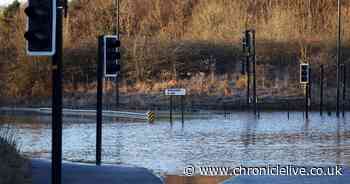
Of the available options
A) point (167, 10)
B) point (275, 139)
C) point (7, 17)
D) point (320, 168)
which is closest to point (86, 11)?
point (167, 10)

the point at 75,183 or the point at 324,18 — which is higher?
the point at 324,18

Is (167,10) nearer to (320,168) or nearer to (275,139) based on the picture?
(275,139)

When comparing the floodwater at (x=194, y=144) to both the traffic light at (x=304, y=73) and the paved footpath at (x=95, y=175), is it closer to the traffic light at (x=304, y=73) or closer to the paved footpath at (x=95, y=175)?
the paved footpath at (x=95, y=175)

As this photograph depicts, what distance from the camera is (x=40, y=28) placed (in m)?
12.4

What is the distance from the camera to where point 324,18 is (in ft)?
309

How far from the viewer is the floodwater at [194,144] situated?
22578mm

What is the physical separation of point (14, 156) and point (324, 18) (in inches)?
3147

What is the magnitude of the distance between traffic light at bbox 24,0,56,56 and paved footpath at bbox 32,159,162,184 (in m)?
4.56

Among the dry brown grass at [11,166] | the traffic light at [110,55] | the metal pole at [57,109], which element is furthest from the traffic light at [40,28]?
the traffic light at [110,55]

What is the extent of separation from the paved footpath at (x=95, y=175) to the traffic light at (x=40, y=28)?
456 centimetres

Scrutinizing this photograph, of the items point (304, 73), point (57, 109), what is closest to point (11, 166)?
point (57, 109)

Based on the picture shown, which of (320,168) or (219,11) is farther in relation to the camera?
(219,11)

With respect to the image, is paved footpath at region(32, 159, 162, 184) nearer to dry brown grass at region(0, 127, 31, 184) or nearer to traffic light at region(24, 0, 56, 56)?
dry brown grass at region(0, 127, 31, 184)

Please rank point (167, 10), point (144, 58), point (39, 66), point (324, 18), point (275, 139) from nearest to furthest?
point (275, 139) < point (39, 66) < point (144, 58) < point (324, 18) < point (167, 10)
